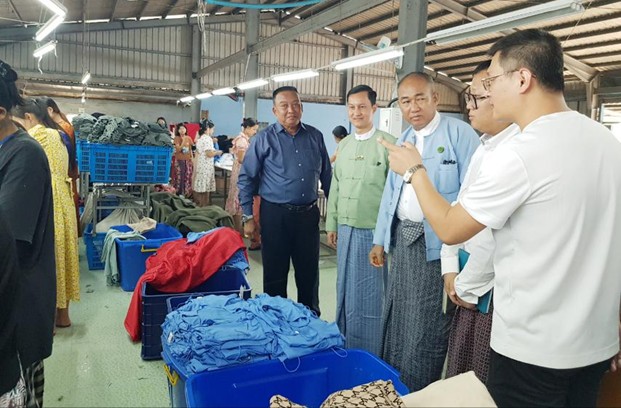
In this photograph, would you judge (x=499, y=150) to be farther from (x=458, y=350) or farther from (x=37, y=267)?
(x=37, y=267)

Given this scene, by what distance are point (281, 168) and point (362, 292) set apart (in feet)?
3.54

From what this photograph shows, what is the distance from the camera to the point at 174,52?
13602 millimetres

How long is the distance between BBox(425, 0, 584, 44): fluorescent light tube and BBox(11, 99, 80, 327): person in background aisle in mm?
2931

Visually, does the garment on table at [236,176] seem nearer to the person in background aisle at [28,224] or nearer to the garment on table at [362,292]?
the garment on table at [362,292]

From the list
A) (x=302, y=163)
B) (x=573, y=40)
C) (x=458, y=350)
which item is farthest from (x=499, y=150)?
(x=573, y=40)

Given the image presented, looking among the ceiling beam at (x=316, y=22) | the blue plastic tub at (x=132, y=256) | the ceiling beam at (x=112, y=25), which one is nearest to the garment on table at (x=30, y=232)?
the blue plastic tub at (x=132, y=256)

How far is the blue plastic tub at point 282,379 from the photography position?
1727mm

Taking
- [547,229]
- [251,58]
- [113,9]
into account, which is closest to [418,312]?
[547,229]

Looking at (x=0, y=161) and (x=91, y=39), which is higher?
(x=91, y=39)

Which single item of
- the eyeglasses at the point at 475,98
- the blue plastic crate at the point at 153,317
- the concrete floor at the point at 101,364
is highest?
the eyeglasses at the point at 475,98

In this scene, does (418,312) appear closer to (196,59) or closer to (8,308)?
(8,308)

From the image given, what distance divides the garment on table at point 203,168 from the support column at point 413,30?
162 inches

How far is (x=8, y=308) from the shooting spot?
122cm

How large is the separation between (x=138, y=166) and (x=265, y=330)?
354 centimetres
